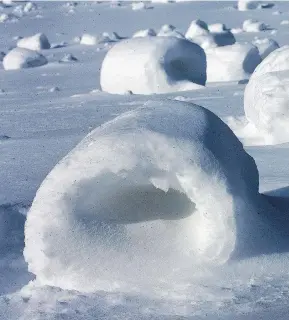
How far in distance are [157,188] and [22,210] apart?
2.80 feet

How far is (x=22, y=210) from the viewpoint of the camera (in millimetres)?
3033

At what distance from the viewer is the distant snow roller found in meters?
2.16

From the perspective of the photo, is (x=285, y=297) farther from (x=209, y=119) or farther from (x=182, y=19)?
(x=182, y=19)

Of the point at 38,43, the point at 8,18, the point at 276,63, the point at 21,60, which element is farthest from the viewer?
the point at 8,18

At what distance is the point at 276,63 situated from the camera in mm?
4871

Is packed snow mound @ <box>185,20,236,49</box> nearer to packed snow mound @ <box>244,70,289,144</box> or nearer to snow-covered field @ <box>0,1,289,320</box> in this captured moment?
packed snow mound @ <box>244,70,289,144</box>

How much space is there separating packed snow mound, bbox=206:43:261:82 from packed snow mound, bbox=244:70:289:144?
3.24m

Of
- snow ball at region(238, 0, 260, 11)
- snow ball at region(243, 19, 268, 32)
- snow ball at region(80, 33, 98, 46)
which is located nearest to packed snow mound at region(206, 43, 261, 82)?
snow ball at region(80, 33, 98, 46)

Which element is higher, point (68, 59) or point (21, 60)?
point (21, 60)

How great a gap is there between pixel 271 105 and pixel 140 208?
215cm

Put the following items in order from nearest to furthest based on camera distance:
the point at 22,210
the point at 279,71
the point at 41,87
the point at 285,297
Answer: the point at 285,297 < the point at 22,210 < the point at 279,71 < the point at 41,87

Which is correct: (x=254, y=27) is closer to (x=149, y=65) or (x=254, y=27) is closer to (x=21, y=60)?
(x=21, y=60)

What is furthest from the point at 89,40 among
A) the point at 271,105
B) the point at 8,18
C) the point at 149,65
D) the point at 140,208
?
the point at 140,208

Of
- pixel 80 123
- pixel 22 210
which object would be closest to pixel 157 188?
pixel 22 210
